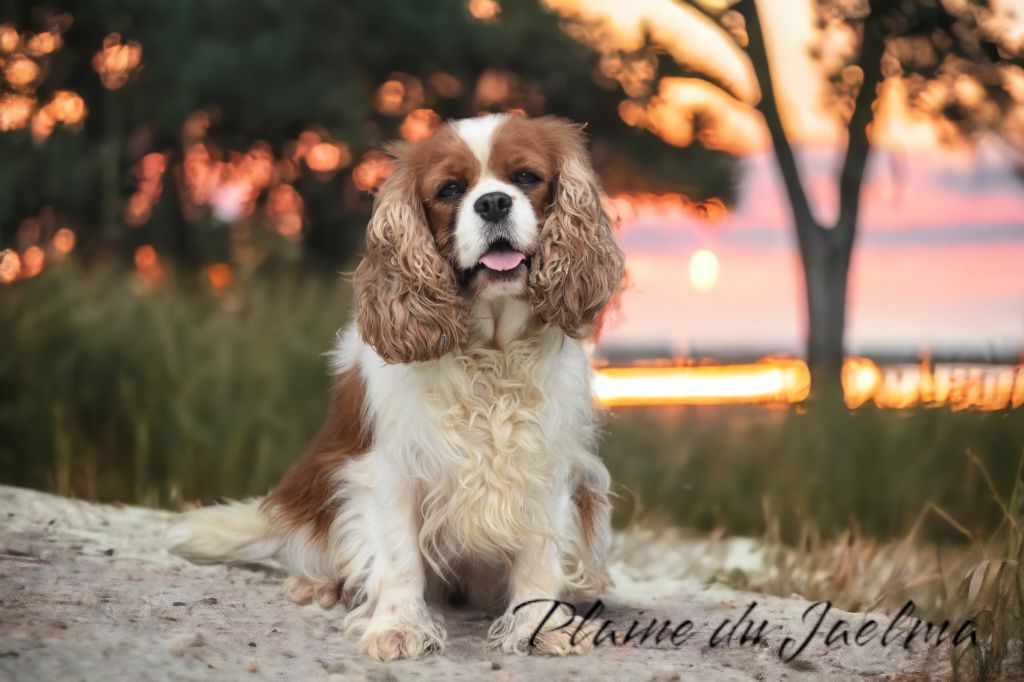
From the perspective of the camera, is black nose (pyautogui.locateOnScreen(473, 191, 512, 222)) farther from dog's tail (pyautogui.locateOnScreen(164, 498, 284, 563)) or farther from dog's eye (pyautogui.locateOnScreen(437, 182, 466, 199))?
dog's tail (pyautogui.locateOnScreen(164, 498, 284, 563))

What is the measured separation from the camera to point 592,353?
14.4 ft

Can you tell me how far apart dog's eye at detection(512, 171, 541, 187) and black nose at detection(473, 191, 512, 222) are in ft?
0.63

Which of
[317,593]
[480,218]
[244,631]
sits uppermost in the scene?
[480,218]

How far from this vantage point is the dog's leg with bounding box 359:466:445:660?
3.94 meters

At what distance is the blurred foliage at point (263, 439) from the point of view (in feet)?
22.5

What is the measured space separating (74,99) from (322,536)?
1317 centimetres

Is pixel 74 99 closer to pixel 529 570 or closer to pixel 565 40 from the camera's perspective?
pixel 565 40

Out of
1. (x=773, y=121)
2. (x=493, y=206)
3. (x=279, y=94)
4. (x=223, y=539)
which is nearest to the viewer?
(x=493, y=206)

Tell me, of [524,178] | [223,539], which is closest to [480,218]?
[524,178]

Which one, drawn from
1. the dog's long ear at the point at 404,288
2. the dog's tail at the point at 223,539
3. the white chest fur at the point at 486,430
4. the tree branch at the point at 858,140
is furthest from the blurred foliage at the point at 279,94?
the white chest fur at the point at 486,430

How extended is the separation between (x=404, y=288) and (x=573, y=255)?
555 millimetres

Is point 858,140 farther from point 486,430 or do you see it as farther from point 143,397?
point 486,430

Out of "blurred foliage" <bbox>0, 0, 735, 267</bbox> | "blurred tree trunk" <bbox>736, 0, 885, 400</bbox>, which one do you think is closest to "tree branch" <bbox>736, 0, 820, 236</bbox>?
"blurred tree trunk" <bbox>736, 0, 885, 400</bbox>

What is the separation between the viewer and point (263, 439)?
689 centimetres
